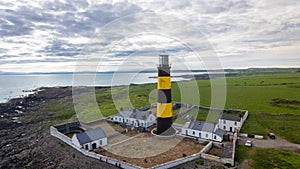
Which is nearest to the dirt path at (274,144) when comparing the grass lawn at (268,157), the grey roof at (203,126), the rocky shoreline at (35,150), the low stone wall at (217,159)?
the grass lawn at (268,157)

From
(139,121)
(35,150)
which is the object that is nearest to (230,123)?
(139,121)

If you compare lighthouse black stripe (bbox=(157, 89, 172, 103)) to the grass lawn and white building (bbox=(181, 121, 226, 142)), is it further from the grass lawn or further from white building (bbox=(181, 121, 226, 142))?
the grass lawn

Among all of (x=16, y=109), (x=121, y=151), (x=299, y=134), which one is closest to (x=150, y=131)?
(x=121, y=151)

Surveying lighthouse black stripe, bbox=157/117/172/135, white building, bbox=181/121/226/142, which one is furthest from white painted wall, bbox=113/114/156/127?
white building, bbox=181/121/226/142

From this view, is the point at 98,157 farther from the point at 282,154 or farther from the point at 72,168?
the point at 282,154

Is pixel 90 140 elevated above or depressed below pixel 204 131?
below

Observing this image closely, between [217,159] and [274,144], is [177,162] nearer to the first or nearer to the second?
[217,159]

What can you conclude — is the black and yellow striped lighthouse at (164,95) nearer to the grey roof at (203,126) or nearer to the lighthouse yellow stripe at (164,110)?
the lighthouse yellow stripe at (164,110)
